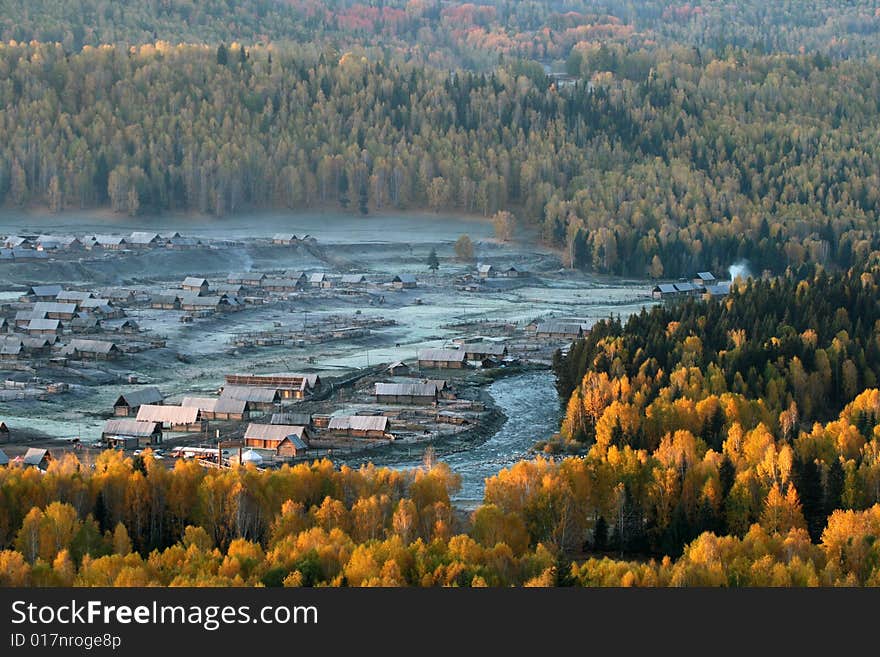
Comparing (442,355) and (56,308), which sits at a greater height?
(442,355)

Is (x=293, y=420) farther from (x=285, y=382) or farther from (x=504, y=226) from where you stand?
(x=504, y=226)

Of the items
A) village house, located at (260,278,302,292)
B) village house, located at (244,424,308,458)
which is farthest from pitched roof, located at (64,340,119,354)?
village house, located at (260,278,302,292)

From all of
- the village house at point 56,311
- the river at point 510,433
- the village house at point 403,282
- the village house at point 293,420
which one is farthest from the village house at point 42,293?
the village house at point 293,420

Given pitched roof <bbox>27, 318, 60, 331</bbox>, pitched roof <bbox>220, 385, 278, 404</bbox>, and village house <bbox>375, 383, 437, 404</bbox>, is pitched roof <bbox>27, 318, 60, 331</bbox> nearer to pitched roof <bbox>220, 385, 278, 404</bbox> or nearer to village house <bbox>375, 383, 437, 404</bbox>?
pitched roof <bbox>220, 385, 278, 404</bbox>

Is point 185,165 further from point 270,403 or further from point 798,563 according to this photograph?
point 798,563

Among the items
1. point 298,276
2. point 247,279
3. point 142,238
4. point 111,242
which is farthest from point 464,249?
point 111,242

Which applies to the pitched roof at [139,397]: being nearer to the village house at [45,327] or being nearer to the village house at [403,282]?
the village house at [45,327]
